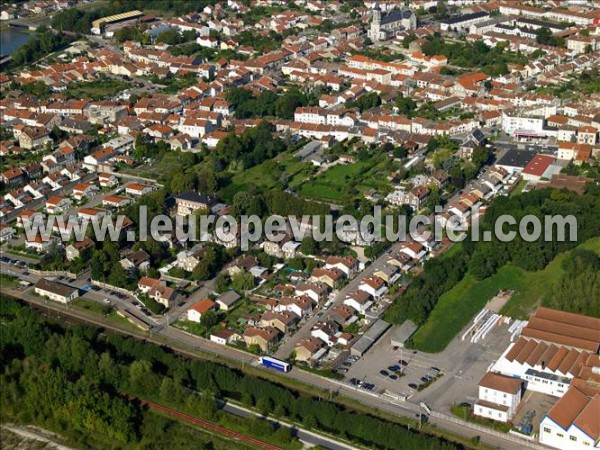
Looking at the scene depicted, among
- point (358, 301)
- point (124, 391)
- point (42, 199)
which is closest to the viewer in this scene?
point (124, 391)

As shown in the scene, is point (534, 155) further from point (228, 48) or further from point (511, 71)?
point (228, 48)

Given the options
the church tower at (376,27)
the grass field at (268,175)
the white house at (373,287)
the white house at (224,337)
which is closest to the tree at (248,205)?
the grass field at (268,175)

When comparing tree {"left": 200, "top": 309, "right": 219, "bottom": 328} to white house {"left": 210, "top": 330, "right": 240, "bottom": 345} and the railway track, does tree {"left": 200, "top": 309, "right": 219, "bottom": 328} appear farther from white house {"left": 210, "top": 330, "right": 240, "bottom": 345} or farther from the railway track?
the railway track

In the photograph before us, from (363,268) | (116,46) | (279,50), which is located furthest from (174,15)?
(363,268)

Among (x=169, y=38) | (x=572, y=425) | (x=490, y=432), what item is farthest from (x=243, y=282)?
(x=169, y=38)

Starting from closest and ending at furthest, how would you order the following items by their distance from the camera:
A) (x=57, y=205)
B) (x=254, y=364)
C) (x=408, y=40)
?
1. (x=254, y=364)
2. (x=57, y=205)
3. (x=408, y=40)

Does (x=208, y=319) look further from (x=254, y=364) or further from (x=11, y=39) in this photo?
(x=11, y=39)

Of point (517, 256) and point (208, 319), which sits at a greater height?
point (517, 256)

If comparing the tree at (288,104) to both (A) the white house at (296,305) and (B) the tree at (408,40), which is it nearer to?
(B) the tree at (408,40)
